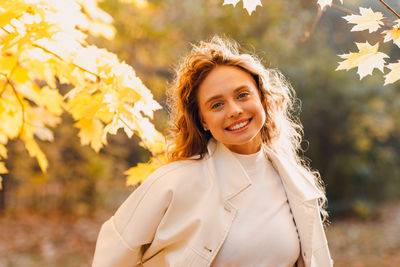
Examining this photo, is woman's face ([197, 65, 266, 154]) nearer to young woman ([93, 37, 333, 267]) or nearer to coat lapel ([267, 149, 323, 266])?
young woman ([93, 37, 333, 267])

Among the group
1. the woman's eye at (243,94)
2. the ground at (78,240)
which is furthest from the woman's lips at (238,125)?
the ground at (78,240)

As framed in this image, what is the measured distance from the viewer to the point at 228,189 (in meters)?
1.55

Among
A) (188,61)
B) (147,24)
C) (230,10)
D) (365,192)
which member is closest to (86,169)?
(147,24)

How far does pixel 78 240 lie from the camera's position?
587 centimetres

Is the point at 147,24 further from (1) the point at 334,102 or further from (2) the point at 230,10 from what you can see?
(1) the point at 334,102

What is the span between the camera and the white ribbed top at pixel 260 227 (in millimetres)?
1446

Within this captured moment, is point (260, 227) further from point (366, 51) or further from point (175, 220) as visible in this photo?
point (366, 51)

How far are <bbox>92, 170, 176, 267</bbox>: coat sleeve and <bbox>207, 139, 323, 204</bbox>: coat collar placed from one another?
0.25 meters

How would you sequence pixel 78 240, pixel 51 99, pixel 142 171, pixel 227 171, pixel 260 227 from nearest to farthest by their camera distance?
1. pixel 260 227
2. pixel 227 171
3. pixel 142 171
4. pixel 51 99
5. pixel 78 240

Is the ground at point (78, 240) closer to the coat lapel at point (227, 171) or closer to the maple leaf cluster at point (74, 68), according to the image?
the maple leaf cluster at point (74, 68)

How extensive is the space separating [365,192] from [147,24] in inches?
192

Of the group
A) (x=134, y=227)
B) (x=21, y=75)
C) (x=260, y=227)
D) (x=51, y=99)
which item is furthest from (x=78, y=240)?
(x=260, y=227)

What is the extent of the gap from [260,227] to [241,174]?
0.73ft

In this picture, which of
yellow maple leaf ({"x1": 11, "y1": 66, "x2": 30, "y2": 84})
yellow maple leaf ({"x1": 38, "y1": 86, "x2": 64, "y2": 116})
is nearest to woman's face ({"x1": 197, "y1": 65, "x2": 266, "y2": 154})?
yellow maple leaf ({"x1": 11, "y1": 66, "x2": 30, "y2": 84})
